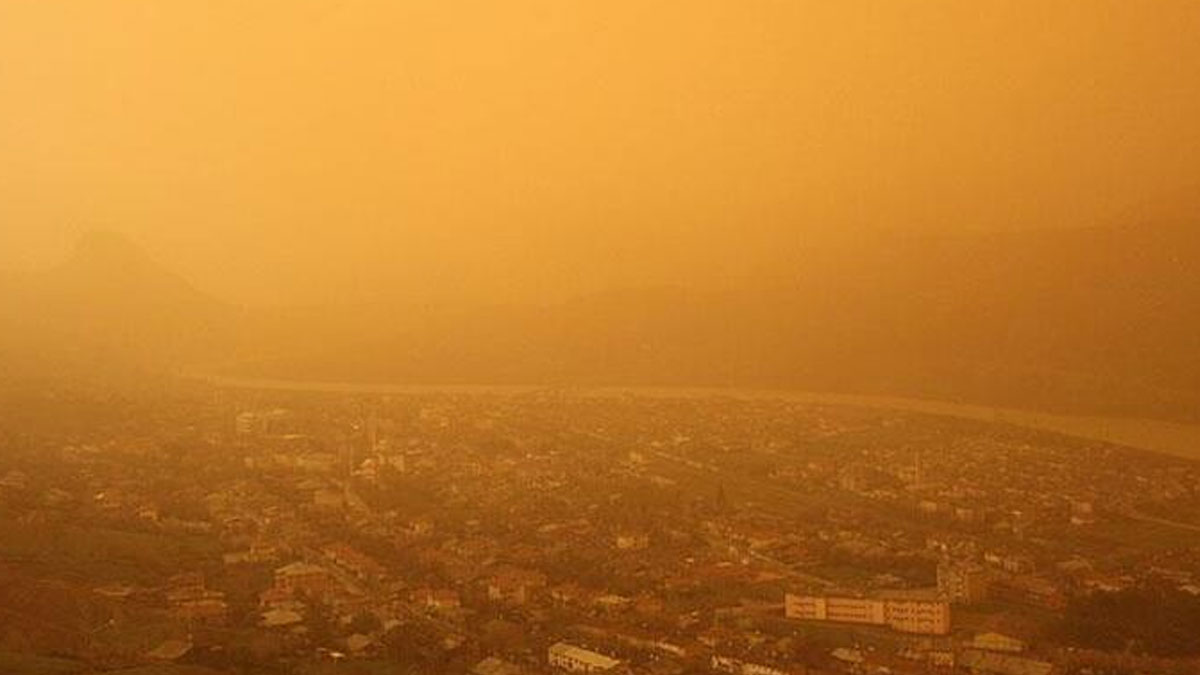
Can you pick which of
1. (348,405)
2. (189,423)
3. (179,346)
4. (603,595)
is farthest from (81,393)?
(603,595)

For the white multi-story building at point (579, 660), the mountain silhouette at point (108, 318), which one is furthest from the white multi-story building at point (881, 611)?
the mountain silhouette at point (108, 318)

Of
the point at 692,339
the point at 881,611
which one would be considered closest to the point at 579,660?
the point at 881,611

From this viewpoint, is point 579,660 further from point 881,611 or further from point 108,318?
point 108,318

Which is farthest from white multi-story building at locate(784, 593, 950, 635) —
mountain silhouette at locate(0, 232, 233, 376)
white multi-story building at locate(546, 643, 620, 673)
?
mountain silhouette at locate(0, 232, 233, 376)

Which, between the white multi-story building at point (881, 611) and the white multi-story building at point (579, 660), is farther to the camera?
the white multi-story building at point (881, 611)

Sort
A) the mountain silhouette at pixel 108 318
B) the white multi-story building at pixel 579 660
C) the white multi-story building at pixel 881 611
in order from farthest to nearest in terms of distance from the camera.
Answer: the mountain silhouette at pixel 108 318
the white multi-story building at pixel 881 611
the white multi-story building at pixel 579 660

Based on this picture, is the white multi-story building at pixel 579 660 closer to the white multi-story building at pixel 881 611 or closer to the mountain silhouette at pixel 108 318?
the white multi-story building at pixel 881 611

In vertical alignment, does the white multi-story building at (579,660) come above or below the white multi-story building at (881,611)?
below

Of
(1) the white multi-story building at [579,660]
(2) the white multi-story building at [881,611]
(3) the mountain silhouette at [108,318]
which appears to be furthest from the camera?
(3) the mountain silhouette at [108,318]

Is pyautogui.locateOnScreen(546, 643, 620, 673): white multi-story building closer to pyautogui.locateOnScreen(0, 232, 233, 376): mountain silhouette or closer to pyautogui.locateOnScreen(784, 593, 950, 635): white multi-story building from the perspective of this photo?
pyautogui.locateOnScreen(784, 593, 950, 635): white multi-story building
